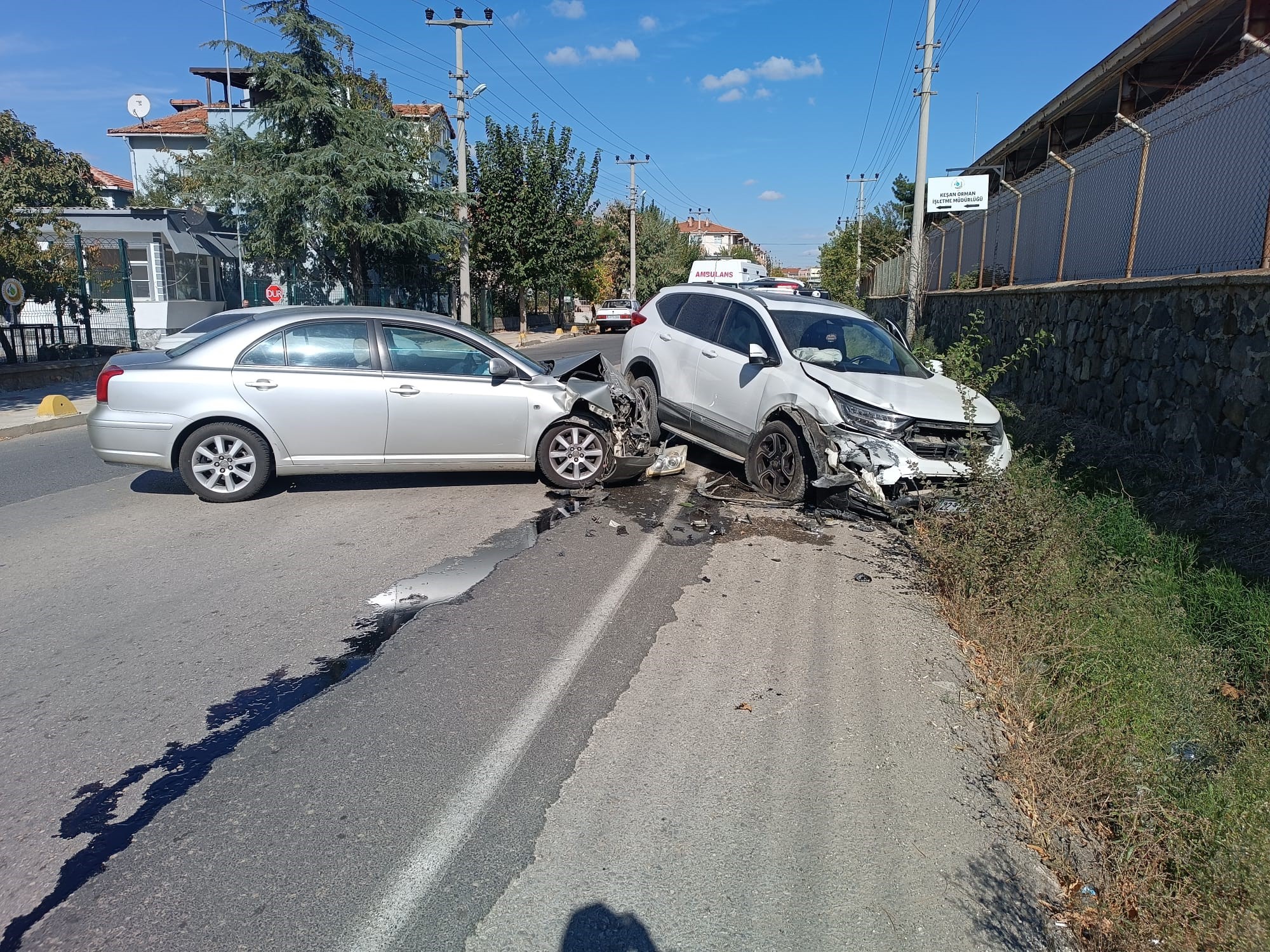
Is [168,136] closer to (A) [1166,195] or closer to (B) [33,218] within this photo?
(B) [33,218]

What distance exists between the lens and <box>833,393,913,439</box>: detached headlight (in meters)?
7.32

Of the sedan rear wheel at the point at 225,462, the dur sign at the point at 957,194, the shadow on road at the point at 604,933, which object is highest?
the dur sign at the point at 957,194

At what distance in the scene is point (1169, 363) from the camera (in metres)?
8.45

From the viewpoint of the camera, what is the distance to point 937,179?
1070 inches

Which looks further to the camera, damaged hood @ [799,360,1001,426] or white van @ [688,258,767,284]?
white van @ [688,258,767,284]

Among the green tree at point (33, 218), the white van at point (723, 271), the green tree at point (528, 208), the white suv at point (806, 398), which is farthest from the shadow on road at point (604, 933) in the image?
the green tree at point (528, 208)

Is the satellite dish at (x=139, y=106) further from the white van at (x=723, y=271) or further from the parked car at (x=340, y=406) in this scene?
the parked car at (x=340, y=406)

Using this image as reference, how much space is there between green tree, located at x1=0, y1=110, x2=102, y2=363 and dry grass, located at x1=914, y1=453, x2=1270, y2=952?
1796 centimetres

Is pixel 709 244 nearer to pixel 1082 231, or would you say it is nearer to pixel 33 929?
pixel 1082 231

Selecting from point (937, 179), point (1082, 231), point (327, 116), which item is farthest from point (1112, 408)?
point (327, 116)

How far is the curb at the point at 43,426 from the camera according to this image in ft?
39.9

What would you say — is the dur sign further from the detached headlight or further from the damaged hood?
the detached headlight

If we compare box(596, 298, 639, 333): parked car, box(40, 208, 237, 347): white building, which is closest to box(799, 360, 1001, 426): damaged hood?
box(40, 208, 237, 347): white building

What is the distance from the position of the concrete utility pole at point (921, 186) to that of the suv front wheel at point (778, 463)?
15.1 m
